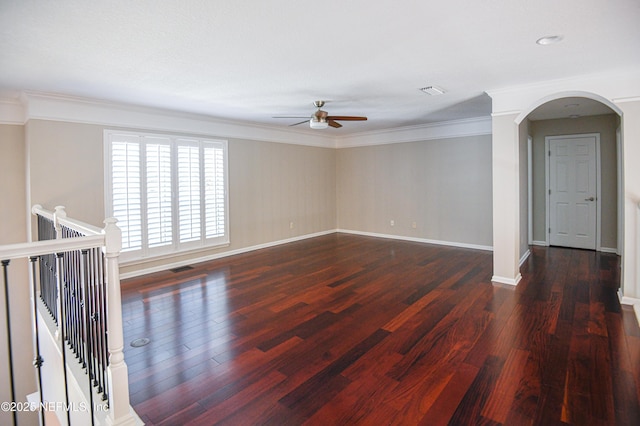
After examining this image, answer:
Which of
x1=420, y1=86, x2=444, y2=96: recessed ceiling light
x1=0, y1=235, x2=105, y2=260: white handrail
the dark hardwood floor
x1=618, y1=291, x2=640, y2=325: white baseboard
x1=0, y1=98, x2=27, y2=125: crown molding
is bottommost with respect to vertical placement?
Result: the dark hardwood floor

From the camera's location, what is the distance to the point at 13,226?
14.8ft

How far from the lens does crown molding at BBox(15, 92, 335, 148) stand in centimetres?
430

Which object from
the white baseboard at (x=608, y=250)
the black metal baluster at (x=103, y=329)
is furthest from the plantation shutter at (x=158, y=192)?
the white baseboard at (x=608, y=250)

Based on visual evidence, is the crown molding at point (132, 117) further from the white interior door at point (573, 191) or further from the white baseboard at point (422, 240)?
the white interior door at point (573, 191)

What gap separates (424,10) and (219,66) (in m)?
2.02

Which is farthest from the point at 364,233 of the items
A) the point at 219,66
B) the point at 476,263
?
the point at 219,66

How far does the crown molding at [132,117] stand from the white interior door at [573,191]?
5.58 metres

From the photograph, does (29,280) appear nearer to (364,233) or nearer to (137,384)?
(137,384)

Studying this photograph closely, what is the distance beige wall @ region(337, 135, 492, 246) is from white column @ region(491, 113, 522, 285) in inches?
85.5

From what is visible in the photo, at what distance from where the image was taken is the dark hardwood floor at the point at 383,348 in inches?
83.4

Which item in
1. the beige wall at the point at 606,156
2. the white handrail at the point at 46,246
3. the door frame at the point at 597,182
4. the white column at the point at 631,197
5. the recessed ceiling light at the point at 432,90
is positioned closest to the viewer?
the white handrail at the point at 46,246

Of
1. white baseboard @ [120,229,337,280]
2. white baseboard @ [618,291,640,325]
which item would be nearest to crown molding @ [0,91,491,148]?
white baseboard @ [120,229,337,280]

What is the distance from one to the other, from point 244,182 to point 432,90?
3.79 meters

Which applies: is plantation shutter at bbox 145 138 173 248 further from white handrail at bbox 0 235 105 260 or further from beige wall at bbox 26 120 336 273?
white handrail at bbox 0 235 105 260
